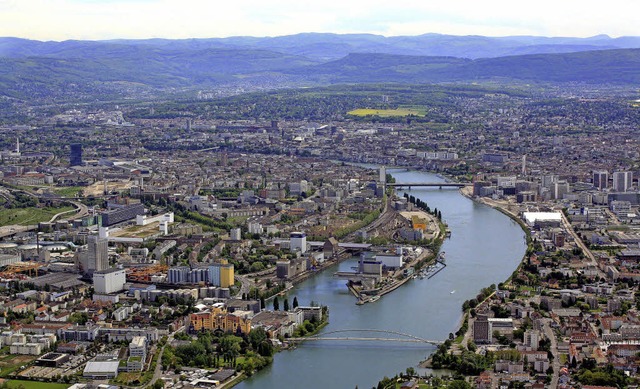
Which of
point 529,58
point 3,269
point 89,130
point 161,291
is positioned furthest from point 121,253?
point 529,58

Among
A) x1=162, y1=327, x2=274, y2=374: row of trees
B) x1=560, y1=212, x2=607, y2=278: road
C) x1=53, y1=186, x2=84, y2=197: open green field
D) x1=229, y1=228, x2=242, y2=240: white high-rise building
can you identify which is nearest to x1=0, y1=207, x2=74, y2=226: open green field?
x1=53, y1=186, x2=84, y2=197: open green field

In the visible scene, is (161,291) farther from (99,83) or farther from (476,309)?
(99,83)

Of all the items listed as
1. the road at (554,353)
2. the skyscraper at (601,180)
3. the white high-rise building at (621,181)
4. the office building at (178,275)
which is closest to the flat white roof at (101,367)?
the office building at (178,275)

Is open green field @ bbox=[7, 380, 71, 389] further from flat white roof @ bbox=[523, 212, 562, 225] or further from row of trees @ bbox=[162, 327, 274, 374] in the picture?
flat white roof @ bbox=[523, 212, 562, 225]

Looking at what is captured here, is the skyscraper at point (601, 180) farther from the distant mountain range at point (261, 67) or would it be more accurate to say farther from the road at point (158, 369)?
the distant mountain range at point (261, 67)

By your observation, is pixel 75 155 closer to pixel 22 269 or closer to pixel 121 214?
pixel 121 214
